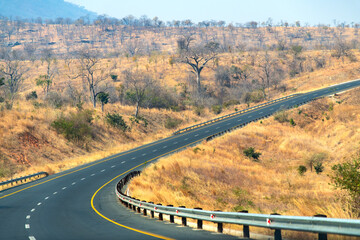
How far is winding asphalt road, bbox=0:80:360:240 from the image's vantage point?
14.4m

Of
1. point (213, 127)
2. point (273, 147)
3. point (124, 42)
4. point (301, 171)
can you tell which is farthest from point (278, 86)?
point (124, 42)

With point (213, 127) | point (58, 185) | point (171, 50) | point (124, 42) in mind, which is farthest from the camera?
point (124, 42)

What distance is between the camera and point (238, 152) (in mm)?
48562

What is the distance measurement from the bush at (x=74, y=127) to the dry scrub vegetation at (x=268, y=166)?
2066 centimetres

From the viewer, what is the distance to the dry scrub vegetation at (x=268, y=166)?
26186 mm

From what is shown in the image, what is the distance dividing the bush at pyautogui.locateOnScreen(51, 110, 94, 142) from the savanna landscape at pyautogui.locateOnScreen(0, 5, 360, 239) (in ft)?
0.47

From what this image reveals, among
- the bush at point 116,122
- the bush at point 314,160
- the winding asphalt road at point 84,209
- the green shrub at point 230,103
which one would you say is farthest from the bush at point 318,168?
the green shrub at point 230,103

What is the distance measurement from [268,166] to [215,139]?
8018 millimetres

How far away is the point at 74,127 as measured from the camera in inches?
2437

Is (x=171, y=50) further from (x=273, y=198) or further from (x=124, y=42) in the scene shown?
(x=273, y=198)

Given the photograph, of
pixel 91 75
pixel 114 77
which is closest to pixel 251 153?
pixel 91 75

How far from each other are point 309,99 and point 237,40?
132252 millimetres

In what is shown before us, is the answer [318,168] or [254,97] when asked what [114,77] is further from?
[318,168]

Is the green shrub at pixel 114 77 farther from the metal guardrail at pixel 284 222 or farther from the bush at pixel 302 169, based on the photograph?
the metal guardrail at pixel 284 222
